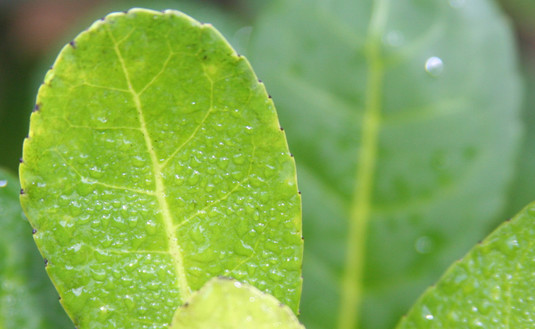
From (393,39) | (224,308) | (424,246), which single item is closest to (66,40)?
(393,39)

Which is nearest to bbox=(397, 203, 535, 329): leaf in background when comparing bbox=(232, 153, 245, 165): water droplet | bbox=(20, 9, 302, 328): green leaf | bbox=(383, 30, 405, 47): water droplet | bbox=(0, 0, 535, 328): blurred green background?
bbox=(20, 9, 302, 328): green leaf

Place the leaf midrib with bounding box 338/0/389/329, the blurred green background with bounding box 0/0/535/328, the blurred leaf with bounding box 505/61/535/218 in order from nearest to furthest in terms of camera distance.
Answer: the leaf midrib with bounding box 338/0/389/329
the blurred leaf with bounding box 505/61/535/218
the blurred green background with bounding box 0/0/535/328

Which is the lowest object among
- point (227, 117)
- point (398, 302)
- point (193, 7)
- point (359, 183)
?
point (398, 302)

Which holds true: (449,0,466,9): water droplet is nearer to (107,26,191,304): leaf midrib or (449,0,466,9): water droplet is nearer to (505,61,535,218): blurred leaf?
(505,61,535,218): blurred leaf

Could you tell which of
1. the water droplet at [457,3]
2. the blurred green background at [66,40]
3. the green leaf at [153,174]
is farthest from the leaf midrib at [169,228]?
the blurred green background at [66,40]

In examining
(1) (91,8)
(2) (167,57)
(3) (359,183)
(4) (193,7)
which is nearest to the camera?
(2) (167,57)

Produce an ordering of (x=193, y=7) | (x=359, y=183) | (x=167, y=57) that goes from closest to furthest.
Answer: (x=167, y=57), (x=359, y=183), (x=193, y=7)

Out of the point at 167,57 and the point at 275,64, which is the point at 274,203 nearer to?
the point at 167,57

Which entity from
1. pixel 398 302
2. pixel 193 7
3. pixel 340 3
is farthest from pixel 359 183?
pixel 193 7
